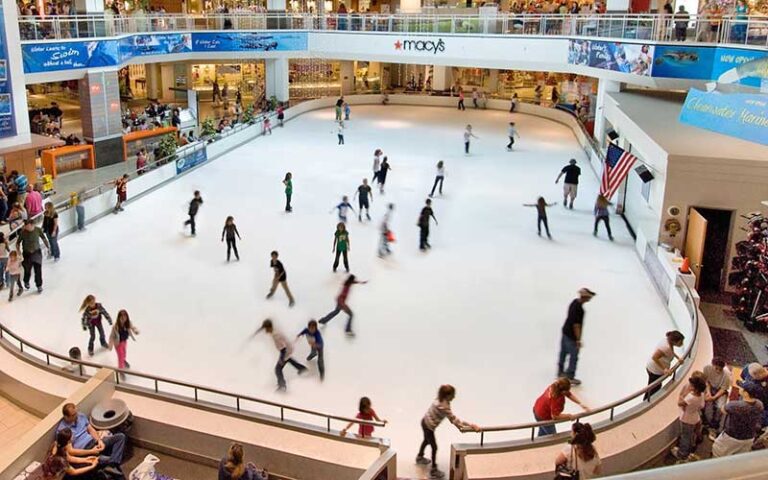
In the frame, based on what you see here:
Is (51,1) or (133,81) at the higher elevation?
(51,1)

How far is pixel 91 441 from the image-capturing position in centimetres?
757

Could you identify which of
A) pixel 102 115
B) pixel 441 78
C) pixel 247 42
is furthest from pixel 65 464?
pixel 441 78

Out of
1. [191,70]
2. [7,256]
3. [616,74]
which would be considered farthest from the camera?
[191,70]

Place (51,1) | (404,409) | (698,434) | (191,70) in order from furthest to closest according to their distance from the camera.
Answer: (191,70)
(51,1)
(404,409)
(698,434)

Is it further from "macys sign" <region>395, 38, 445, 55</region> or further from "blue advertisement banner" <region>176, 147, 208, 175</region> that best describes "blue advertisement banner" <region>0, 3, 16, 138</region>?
"macys sign" <region>395, 38, 445, 55</region>

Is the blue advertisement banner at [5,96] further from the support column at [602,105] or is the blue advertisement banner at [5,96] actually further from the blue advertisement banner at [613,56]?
the support column at [602,105]

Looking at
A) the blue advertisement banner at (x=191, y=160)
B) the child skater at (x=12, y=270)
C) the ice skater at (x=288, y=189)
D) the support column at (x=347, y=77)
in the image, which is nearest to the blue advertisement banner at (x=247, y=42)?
the support column at (x=347, y=77)

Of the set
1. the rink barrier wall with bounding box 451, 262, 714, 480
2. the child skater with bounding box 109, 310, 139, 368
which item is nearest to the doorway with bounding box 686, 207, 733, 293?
the rink barrier wall with bounding box 451, 262, 714, 480

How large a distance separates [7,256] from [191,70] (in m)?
31.0

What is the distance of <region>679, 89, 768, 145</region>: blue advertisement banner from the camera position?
10320 millimetres

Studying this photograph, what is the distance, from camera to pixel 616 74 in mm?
23109

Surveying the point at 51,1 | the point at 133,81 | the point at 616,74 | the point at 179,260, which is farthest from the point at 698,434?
the point at 133,81

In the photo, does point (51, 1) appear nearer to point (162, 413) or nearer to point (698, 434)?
point (162, 413)

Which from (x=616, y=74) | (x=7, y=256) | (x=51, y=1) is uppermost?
(x=51, y=1)
